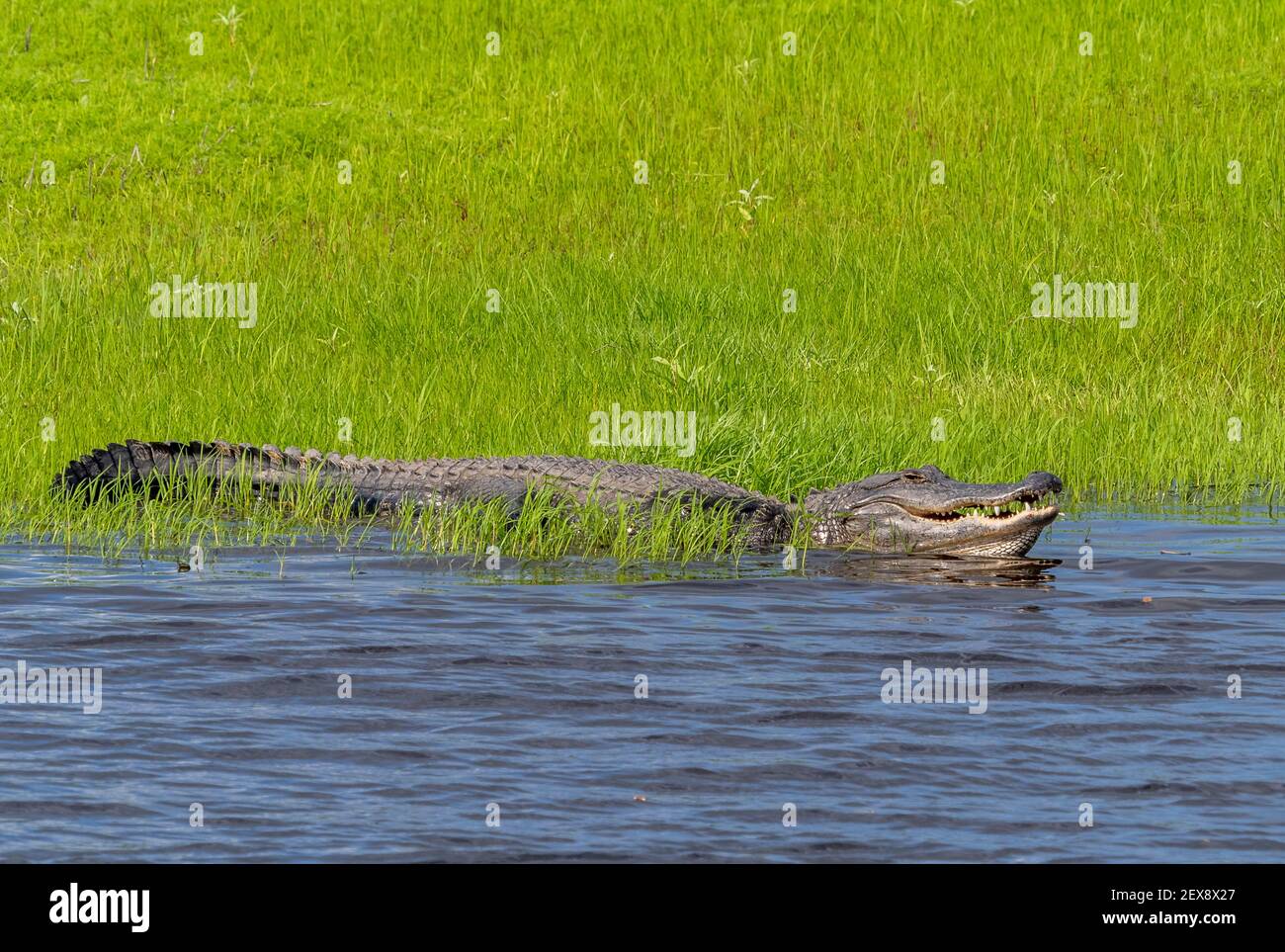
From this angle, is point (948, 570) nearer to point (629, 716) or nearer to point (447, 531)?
point (447, 531)

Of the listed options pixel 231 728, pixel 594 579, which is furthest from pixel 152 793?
pixel 594 579

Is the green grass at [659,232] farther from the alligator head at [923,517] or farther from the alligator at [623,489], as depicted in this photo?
the alligator head at [923,517]

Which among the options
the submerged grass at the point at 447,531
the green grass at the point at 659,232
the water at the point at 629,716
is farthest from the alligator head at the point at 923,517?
the green grass at the point at 659,232

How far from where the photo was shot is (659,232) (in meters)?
16.8

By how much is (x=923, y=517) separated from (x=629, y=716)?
14.9 ft

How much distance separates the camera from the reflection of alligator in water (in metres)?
9.33

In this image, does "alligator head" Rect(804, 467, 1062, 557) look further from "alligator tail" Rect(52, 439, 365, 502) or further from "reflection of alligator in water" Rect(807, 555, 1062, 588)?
Answer: "alligator tail" Rect(52, 439, 365, 502)

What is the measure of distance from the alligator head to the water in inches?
29.2

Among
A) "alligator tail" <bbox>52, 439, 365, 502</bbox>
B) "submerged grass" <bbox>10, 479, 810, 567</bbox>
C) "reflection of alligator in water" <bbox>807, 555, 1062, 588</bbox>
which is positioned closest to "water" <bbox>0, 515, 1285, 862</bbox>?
"reflection of alligator in water" <bbox>807, 555, 1062, 588</bbox>

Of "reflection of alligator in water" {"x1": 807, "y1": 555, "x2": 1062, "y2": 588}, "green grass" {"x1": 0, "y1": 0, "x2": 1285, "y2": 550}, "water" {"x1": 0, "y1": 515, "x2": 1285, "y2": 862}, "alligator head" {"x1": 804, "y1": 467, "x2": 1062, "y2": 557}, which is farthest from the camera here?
"green grass" {"x1": 0, "y1": 0, "x2": 1285, "y2": 550}

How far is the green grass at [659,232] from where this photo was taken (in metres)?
12.3

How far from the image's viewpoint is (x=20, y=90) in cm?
2034

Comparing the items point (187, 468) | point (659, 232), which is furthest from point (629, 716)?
point (659, 232)
